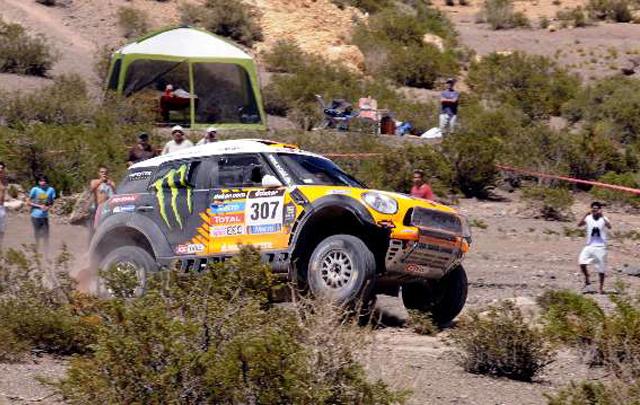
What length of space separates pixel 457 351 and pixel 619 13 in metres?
51.2

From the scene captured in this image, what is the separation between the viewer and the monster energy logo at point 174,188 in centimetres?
1213

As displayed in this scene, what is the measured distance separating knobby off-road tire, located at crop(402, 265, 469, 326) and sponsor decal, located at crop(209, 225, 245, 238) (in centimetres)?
208

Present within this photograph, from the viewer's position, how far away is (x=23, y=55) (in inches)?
1276

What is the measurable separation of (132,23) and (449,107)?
13.6m

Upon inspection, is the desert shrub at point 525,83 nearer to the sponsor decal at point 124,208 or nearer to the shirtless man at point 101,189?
the shirtless man at point 101,189

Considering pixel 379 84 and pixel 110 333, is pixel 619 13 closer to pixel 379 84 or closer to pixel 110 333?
pixel 379 84

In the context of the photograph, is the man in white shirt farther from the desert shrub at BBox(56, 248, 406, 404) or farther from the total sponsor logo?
the desert shrub at BBox(56, 248, 406, 404)

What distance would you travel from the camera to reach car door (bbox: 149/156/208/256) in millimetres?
12000

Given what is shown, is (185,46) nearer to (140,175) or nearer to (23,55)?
(23,55)

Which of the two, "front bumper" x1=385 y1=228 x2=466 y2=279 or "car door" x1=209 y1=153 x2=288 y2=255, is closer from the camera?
"front bumper" x1=385 y1=228 x2=466 y2=279

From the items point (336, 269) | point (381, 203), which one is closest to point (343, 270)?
point (336, 269)

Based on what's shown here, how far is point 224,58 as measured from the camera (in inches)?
1057

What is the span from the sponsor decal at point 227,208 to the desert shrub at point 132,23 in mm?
25566

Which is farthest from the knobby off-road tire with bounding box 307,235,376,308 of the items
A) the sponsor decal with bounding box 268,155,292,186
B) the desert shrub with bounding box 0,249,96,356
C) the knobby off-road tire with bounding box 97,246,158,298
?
the desert shrub with bounding box 0,249,96,356
